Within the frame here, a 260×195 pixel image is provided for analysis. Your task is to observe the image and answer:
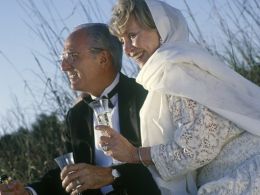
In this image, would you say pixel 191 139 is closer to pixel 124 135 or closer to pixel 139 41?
pixel 139 41

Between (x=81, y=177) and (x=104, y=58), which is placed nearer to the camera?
(x=81, y=177)

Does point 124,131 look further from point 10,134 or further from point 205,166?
point 10,134

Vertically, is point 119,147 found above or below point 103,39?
below

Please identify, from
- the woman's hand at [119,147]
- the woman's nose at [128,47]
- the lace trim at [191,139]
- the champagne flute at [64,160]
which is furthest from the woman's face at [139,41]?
the champagne flute at [64,160]

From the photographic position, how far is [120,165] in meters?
3.43

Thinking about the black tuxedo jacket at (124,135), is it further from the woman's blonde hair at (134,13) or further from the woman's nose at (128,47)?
the woman's blonde hair at (134,13)

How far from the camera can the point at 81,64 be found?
12.3 feet

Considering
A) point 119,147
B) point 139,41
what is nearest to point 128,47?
point 139,41

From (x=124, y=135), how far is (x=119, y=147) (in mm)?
571

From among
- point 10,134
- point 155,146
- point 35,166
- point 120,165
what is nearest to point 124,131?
point 120,165

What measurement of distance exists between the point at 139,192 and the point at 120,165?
0.60 feet

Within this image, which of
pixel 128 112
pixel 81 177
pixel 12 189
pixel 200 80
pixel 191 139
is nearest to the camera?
pixel 191 139

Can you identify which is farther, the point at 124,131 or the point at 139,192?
the point at 124,131

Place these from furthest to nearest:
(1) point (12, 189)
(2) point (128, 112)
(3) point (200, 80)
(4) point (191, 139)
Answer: (2) point (128, 112) → (1) point (12, 189) → (3) point (200, 80) → (4) point (191, 139)
